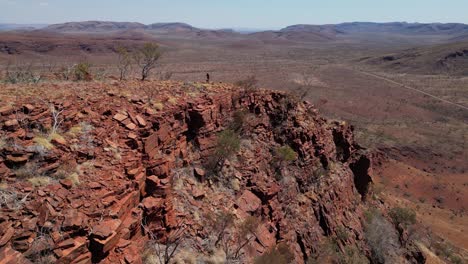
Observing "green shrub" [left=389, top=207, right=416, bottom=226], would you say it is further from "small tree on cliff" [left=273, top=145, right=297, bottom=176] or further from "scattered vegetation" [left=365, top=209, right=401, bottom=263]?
"small tree on cliff" [left=273, top=145, right=297, bottom=176]

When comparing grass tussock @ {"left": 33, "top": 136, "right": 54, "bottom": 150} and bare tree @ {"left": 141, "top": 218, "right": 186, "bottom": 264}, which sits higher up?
grass tussock @ {"left": 33, "top": 136, "right": 54, "bottom": 150}

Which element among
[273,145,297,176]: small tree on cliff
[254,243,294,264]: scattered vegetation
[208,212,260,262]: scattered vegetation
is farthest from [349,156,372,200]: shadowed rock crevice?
[208,212,260,262]: scattered vegetation

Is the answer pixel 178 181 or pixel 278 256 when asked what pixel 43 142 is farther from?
pixel 278 256

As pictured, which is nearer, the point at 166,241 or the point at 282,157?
the point at 166,241

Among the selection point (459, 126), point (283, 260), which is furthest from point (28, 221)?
point (459, 126)

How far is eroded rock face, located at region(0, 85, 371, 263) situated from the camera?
8734mm

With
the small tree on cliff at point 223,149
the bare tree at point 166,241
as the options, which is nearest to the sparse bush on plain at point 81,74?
the small tree on cliff at point 223,149

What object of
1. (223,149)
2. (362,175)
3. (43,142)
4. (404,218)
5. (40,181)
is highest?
(43,142)

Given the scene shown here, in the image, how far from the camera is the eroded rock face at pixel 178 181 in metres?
8.73

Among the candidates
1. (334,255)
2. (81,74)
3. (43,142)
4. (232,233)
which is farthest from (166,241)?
(81,74)

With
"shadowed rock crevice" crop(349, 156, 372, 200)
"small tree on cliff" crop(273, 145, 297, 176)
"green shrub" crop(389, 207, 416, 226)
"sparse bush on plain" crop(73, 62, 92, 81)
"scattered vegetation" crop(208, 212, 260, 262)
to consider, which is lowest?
"green shrub" crop(389, 207, 416, 226)

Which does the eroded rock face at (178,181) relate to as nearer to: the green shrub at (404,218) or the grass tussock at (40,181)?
the grass tussock at (40,181)

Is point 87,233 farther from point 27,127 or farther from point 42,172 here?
point 27,127

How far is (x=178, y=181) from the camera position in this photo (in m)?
13.5
